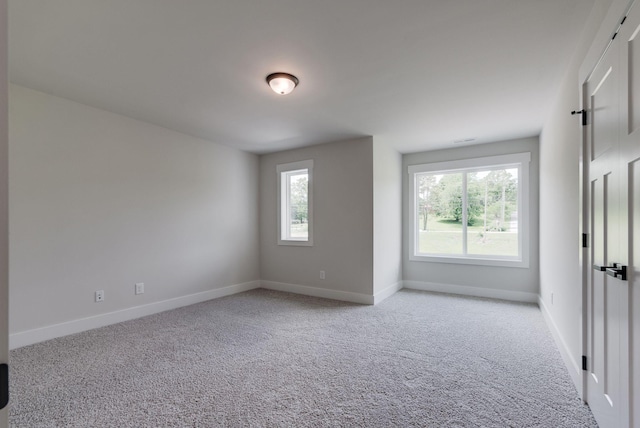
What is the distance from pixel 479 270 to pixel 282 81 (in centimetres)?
408

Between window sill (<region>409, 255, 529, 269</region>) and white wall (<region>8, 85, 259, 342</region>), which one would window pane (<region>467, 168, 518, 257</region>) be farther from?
white wall (<region>8, 85, 259, 342</region>)

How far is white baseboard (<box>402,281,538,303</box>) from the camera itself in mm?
4406

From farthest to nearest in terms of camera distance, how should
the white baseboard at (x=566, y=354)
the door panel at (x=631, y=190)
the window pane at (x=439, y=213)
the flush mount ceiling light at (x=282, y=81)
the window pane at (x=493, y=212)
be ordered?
1. the window pane at (x=439, y=213)
2. the window pane at (x=493, y=212)
3. the flush mount ceiling light at (x=282, y=81)
4. the white baseboard at (x=566, y=354)
5. the door panel at (x=631, y=190)

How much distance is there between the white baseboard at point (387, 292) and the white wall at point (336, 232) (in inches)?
4.7

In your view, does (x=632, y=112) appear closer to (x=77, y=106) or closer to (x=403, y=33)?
(x=403, y=33)

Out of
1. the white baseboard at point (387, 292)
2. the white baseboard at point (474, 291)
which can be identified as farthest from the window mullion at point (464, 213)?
the white baseboard at point (387, 292)

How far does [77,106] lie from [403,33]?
333 cm

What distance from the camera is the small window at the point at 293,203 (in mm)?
5066

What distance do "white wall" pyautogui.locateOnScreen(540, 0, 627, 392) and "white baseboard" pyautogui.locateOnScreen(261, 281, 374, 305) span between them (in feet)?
7.00

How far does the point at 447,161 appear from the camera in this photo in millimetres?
5023

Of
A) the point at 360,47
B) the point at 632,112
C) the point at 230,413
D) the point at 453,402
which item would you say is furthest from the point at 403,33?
the point at 230,413

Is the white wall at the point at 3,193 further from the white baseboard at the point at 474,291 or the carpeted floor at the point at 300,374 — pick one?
the white baseboard at the point at 474,291

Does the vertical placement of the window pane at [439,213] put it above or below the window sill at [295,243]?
above

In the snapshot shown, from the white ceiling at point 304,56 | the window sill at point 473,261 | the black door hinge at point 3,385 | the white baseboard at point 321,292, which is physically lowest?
the white baseboard at point 321,292
